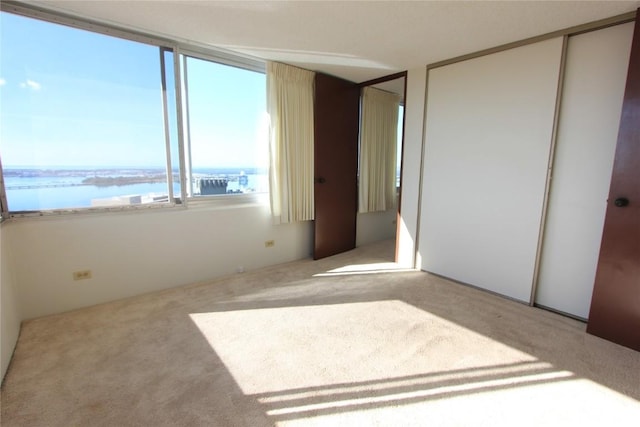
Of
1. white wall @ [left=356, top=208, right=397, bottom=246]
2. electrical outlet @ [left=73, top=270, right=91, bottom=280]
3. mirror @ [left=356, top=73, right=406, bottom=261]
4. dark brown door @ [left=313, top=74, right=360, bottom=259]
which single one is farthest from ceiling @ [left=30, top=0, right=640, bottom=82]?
white wall @ [left=356, top=208, right=397, bottom=246]

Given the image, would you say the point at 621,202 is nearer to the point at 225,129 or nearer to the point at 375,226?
the point at 375,226

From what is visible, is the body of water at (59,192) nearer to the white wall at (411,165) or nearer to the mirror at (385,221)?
the white wall at (411,165)

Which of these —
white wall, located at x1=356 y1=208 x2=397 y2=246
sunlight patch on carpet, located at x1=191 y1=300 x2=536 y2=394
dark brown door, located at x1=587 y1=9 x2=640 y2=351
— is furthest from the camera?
white wall, located at x1=356 y1=208 x2=397 y2=246

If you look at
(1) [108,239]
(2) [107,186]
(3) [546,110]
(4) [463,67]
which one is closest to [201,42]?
(2) [107,186]

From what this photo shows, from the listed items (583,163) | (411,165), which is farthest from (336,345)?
(583,163)

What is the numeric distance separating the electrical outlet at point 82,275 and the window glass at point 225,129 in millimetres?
1149

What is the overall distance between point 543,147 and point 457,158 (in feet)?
2.50

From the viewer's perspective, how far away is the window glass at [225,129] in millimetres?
3223

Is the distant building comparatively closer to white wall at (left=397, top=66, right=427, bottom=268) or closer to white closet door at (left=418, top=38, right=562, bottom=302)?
white wall at (left=397, top=66, right=427, bottom=268)

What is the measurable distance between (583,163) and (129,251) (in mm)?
3972

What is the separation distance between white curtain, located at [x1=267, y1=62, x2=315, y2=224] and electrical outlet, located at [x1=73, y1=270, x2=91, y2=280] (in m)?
1.87

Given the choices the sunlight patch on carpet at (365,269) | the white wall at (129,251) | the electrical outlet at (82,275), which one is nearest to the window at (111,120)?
the white wall at (129,251)

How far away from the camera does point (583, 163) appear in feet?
8.13

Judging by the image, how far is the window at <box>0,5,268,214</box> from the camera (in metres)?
→ 2.35
